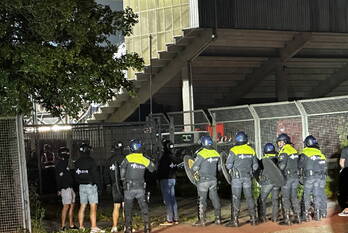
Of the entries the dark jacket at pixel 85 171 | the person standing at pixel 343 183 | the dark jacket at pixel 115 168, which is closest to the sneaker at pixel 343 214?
the person standing at pixel 343 183

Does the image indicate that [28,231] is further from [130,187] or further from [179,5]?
[179,5]

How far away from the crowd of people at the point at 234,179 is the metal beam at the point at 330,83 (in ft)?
77.6

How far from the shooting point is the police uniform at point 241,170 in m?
11.9

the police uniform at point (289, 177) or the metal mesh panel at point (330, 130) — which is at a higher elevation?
the metal mesh panel at point (330, 130)

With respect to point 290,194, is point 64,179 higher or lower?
higher

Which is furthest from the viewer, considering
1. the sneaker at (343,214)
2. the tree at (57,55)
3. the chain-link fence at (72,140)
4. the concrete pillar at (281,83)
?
the concrete pillar at (281,83)

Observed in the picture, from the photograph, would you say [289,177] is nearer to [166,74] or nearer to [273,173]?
[273,173]

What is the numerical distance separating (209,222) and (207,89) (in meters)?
19.8

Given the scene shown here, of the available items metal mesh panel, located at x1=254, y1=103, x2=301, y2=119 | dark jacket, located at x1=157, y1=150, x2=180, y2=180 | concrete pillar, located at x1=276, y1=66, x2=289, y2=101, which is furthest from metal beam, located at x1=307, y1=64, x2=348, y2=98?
dark jacket, located at x1=157, y1=150, x2=180, y2=180

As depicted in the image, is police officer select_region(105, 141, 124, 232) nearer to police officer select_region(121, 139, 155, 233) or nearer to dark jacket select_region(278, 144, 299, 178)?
police officer select_region(121, 139, 155, 233)

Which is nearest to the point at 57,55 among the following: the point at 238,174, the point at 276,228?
the point at 238,174

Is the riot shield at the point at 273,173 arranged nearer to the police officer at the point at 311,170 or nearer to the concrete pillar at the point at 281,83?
the police officer at the point at 311,170

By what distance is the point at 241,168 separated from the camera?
1197 cm

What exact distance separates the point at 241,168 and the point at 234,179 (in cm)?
31
